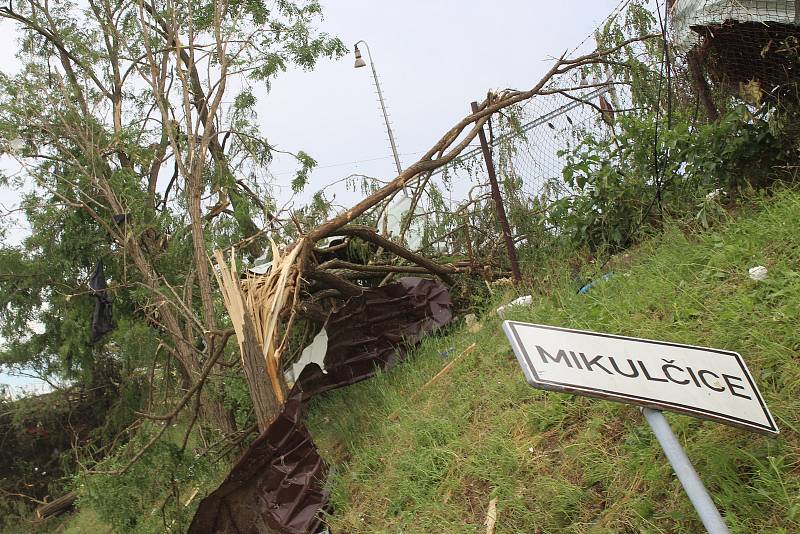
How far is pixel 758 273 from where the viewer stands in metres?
3.48

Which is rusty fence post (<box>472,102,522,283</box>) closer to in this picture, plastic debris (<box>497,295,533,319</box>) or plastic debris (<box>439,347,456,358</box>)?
plastic debris (<box>497,295,533,319</box>)

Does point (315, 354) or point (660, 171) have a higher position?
point (660, 171)

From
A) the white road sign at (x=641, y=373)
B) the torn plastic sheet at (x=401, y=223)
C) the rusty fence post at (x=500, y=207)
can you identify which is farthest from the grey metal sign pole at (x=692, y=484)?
the torn plastic sheet at (x=401, y=223)

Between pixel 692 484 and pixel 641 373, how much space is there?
0.28m

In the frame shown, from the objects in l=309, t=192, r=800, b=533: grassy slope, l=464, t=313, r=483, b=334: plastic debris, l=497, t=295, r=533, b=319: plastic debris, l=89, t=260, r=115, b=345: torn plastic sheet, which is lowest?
l=309, t=192, r=800, b=533: grassy slope

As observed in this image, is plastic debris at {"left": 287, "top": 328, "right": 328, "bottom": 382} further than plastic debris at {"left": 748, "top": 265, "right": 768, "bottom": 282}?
Yes

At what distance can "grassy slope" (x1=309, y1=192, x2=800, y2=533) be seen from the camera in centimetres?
258

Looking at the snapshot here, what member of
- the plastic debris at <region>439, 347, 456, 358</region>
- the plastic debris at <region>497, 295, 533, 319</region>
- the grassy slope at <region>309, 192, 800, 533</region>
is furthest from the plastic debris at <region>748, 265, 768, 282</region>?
the plastic debris at <region>439, 347, 456, 358</region>

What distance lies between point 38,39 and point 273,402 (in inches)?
346

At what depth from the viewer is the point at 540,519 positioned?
3045 millimetres

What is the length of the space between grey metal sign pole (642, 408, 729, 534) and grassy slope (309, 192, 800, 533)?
2.25 feet

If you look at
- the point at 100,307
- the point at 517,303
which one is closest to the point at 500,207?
the point at 517,303

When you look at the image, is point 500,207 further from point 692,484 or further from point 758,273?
point 692,484

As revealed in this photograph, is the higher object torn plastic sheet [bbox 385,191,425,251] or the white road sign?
torn plastic sheet [bbox 385,191,425,251]
